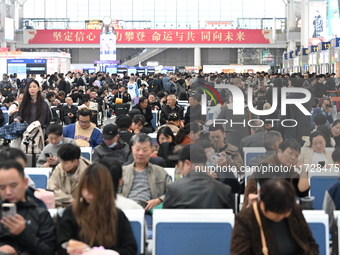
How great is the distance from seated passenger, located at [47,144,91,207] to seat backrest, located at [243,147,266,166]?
268cm

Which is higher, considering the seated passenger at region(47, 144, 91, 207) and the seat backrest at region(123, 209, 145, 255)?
the seated passenger at region(47, 144, 91, 207)

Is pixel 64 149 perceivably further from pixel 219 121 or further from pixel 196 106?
pixel 196 106

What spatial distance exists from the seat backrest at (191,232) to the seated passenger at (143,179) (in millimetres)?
1441

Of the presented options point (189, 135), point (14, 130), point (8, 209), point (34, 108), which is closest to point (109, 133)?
point (189, 135)

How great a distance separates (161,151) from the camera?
902 centimetres

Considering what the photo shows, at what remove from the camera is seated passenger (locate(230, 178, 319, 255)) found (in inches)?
166

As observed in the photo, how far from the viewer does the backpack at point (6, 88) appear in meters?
27.5

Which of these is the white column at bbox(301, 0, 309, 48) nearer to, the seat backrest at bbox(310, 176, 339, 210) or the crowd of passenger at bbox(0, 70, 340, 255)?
the crowd of passenger at bbox(0, 70, 340, 255)

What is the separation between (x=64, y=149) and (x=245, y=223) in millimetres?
2681

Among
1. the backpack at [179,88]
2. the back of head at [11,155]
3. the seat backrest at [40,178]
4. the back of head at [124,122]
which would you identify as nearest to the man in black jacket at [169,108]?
the back of head at [124,122]

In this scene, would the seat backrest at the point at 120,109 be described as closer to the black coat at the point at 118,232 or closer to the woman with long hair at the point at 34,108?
the woman with long hair at the point at 34,108

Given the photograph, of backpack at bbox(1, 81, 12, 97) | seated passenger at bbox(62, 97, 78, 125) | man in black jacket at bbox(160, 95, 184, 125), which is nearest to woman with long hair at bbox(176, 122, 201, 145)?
man in black jacket at bbox(160, 95, 184, 125)

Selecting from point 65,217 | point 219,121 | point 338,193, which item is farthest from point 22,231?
point 219,121

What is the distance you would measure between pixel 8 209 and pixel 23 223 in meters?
0.17
